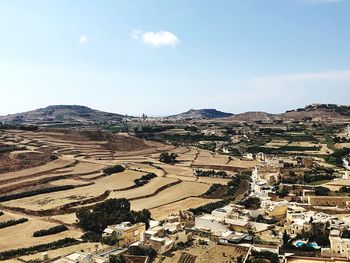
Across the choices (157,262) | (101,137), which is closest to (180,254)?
(157,262)

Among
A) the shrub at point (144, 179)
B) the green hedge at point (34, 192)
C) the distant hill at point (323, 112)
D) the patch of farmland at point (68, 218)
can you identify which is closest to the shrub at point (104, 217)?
the patch of farmland at point (68, 218)

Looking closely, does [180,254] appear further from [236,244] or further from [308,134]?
[308,134]

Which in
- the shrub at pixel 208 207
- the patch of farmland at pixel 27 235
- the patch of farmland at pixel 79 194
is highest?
the patch of farmland at pixel 79 194

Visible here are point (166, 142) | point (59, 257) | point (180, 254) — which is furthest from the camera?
point (166, 142)

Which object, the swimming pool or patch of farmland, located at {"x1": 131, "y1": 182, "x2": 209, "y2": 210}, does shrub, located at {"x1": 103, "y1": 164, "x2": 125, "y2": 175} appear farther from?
the swimming pool

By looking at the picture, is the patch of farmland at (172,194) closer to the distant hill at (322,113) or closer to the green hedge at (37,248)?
the green hedge at (37,248)

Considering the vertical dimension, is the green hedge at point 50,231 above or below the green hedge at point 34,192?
below

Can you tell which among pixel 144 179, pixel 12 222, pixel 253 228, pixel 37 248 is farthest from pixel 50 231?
pixel 144 179

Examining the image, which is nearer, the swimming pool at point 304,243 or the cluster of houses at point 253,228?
the cluster of houses at point 253,228

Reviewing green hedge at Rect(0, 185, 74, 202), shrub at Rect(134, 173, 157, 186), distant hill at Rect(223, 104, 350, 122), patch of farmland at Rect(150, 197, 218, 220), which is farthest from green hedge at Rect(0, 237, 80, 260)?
distant hill at Rect(223, 104, 350, 122)
